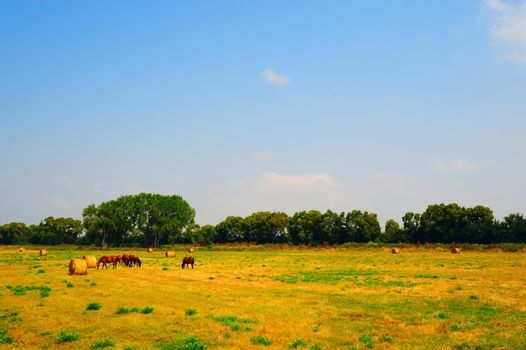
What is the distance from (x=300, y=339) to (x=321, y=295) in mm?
10879

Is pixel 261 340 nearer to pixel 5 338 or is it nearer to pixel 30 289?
pixel 5 338

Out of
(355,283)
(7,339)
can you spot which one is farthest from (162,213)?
(7,339)

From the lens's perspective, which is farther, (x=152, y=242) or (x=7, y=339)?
(x=152, y=242)

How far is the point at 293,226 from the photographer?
156500 mm

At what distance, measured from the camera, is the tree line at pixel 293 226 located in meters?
118

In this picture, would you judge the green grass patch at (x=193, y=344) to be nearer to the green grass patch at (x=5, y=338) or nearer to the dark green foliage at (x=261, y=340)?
the dark green foliage at (x=261, y=340)

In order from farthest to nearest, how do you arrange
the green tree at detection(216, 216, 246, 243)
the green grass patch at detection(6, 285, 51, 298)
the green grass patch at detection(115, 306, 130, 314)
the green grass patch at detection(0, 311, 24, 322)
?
the green tree at detection(216, 216, 246, 243) → the green grass patch at detection(6, 285, 51, 298) → the green grass patch at detection(115, 306, 130, 314) → the green grass patch at detection(0, 311, 24, 322)

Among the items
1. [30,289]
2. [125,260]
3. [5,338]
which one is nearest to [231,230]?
[125,260]

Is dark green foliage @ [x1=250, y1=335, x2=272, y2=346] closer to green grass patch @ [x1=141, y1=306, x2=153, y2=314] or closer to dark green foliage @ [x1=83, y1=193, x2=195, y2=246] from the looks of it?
green grass patch @ [x1=141, y1=306, x2=153, y2=314]

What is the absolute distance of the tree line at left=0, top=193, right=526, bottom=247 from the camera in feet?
388

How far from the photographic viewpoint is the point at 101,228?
134 meters

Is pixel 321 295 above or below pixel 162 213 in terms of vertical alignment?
below

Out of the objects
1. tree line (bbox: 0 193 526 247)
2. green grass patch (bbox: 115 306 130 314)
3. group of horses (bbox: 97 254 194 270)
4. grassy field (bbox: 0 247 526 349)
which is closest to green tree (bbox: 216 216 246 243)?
tree line (bbox: 0 193 526 247)

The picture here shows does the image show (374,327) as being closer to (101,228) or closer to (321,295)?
(321,295)
